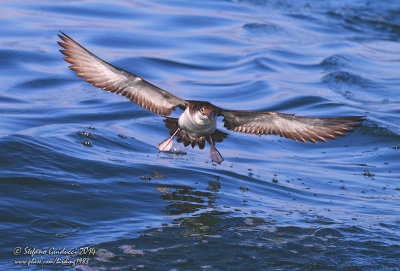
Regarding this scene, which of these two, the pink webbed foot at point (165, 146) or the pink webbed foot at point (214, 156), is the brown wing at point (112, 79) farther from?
the pink webbed foot at point (214, 156)

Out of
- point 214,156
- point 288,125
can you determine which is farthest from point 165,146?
point 288,125

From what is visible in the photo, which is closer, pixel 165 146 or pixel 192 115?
pixel 192 115

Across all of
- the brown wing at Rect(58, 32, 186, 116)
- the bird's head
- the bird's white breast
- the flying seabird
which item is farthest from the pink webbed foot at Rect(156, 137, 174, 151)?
the bird's head

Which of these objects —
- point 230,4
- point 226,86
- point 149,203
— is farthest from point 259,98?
point 230,4

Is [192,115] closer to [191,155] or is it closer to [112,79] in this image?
[112,79]

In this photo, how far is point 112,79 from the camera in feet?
25.6

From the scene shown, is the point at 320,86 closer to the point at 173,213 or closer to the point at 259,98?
the point at 259,98

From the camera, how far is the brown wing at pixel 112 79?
24.8ft

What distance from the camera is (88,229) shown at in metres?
6.45

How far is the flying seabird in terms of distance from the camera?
7.49 m

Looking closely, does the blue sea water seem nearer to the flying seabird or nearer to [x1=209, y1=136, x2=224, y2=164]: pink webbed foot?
[x1=209, y1=136, x2=224, y2=164]: pink webbed foot

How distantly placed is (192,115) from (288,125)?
3.91 ft

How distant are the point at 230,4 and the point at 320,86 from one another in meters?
8.23

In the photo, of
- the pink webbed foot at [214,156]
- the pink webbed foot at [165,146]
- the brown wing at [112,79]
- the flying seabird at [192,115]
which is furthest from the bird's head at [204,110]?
the pink webbed foot at [165,146]
